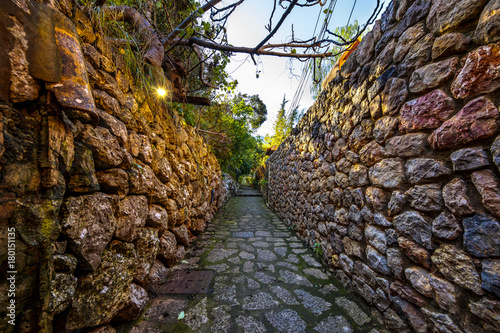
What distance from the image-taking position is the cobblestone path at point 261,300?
1384 mm

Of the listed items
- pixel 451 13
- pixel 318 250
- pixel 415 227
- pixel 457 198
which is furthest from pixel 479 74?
pixel 318 250

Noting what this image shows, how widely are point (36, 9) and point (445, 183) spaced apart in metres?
2.34

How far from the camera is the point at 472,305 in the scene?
863 millimetres

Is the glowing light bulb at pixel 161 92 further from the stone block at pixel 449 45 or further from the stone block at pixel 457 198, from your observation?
the stone block at pixel 457 198

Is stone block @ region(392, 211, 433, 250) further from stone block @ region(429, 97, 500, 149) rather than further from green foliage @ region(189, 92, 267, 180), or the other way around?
green foliage @ region(189, 92, 267, 180)

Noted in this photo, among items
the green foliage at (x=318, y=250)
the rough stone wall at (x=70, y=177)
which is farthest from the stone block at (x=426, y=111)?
the rough stone wall at (x=70, y=177)

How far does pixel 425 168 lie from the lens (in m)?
1.08

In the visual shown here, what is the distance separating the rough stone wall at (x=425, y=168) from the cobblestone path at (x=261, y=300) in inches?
11.8

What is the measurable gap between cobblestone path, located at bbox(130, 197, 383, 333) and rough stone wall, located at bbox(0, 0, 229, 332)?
353mm

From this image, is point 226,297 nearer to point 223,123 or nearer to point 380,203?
point 380,203

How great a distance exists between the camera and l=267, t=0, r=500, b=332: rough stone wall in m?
0.83

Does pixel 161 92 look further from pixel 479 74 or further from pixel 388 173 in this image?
pixel 479 74

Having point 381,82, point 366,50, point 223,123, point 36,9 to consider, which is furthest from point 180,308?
point 223,123

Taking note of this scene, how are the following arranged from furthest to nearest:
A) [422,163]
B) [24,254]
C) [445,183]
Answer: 1. [422,163]
2. [445,183]
3. [24,254]
